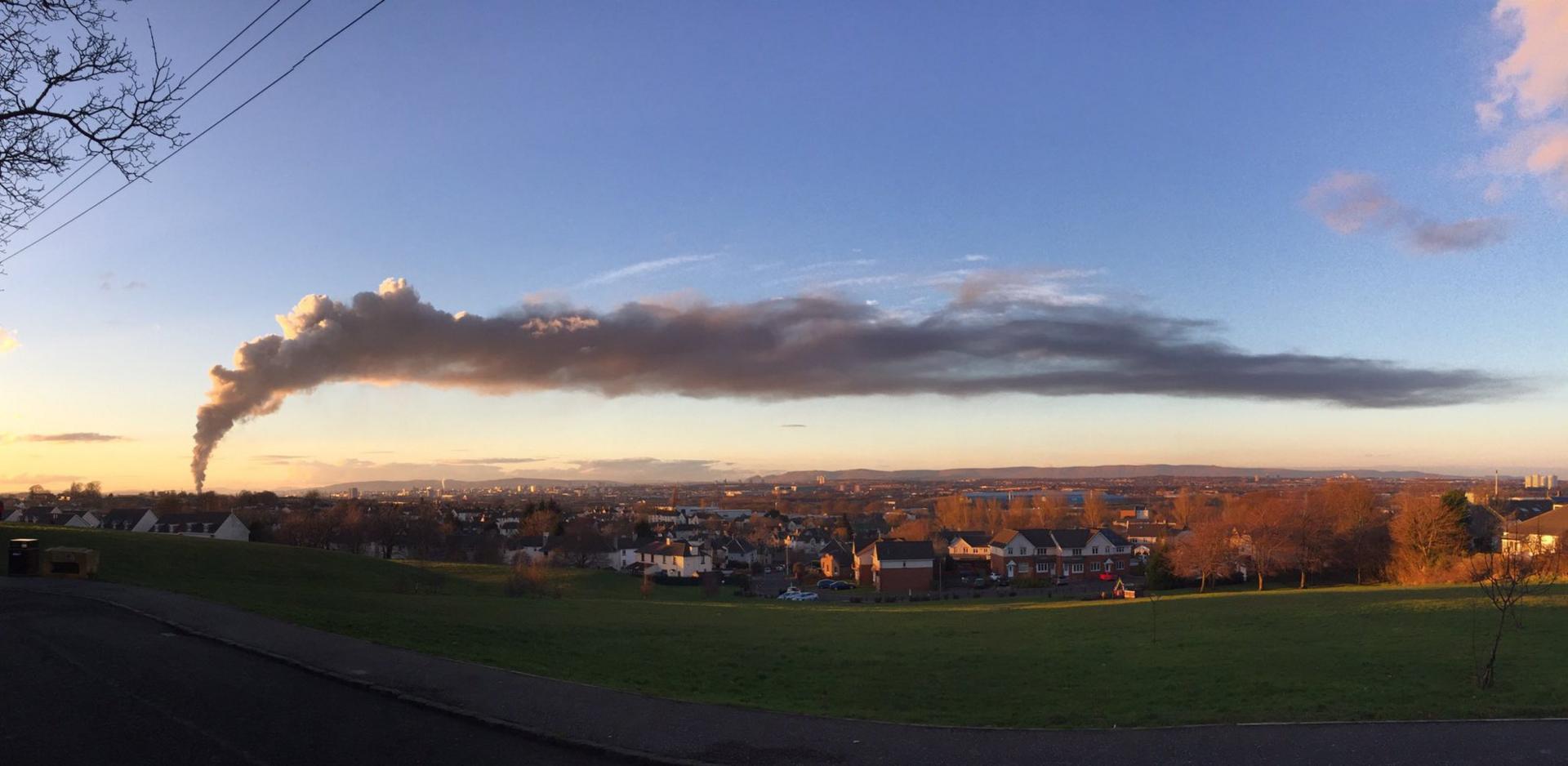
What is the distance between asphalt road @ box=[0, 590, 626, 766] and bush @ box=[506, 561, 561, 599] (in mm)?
31299

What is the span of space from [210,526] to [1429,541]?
96.6 m

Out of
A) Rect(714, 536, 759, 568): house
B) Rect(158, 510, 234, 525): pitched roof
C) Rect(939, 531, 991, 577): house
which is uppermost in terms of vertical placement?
Rect(158, 510, 234, 525): pitched roof

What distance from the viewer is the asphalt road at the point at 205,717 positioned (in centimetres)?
920

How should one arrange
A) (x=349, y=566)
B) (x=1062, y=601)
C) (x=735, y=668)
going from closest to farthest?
1. (x=735, y=668)
2. (x=349, y=566)
3. (x=1062, y=601)

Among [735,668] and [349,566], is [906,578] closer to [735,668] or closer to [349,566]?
[349,566]

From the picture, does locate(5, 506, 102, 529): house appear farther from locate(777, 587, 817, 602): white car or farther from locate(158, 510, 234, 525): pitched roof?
locate(777, 587, 817, 602): white car

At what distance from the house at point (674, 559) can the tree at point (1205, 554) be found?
47451 millimetres

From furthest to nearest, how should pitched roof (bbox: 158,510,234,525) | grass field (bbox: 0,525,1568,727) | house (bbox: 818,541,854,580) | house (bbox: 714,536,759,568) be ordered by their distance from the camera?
1. house (bbox: 714,536,759,568)
2. house (bbox: 818,541,854,580)
3. pitched roof (bbox: 158,510,234,525)
4. grass field (bbox: 0,525,1568,727)

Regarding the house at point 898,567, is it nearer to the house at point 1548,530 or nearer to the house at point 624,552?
the house at point 624,552

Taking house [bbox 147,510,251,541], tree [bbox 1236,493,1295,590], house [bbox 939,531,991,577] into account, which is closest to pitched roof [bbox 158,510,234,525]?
house [bbox 147,510,251,541]

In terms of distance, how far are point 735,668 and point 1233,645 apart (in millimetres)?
14950

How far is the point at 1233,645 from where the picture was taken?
82.5 ft

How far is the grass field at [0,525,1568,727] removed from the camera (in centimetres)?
1522

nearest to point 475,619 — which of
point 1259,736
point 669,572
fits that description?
point 1259,736
